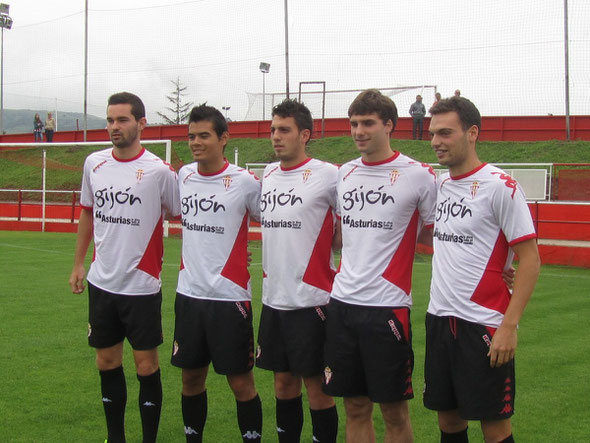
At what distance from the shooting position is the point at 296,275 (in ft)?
13.3

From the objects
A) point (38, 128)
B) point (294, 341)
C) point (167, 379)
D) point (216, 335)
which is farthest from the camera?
point (38, 128)

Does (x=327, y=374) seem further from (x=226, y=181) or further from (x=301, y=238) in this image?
(x=226, y=181)

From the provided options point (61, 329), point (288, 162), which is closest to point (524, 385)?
point (288, 162)

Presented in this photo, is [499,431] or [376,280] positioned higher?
[376,280]

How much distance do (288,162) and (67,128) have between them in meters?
35.0

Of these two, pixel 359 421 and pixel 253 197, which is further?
pixel 253 197

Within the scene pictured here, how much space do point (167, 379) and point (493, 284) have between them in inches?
137

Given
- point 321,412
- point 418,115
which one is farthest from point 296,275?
point 418,115

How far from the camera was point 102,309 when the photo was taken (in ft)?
14.8

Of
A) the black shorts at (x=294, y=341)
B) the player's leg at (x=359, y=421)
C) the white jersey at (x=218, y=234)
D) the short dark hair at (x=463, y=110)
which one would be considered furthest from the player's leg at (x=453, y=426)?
the short dark hair at (x=463, y=110)

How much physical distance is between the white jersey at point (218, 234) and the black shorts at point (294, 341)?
27 centimetres

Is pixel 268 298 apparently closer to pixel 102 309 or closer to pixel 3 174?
pixel 102 309

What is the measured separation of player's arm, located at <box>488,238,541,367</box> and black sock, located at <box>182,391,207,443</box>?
1890 millimetres

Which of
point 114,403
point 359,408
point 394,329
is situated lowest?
point 114,403
